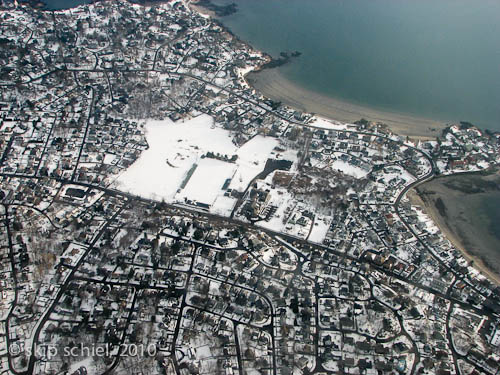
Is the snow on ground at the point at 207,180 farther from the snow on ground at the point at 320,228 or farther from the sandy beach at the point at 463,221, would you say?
the sandy beach at the point at 463,221

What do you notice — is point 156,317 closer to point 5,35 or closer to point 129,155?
point 129,155

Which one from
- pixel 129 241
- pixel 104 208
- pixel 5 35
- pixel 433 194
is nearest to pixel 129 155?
pixel 104 208

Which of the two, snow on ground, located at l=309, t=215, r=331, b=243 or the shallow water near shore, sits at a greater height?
the shallow water near shore

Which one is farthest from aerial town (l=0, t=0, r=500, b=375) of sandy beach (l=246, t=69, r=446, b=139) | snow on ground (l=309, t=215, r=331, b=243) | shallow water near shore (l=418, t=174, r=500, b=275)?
sandy beach (l=246, t=69, r=446, b=139)

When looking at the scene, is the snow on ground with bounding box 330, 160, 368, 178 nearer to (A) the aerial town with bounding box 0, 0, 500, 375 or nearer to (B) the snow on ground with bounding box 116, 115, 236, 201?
(A) the aerial town with bounding box 0, 0, 500, 375

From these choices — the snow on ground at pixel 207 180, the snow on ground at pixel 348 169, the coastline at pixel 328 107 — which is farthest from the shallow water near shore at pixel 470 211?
the snow on ground at pixel 207 180
